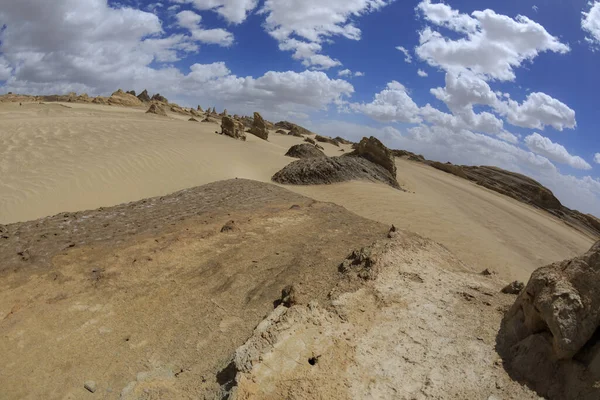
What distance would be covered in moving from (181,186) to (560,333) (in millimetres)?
9302

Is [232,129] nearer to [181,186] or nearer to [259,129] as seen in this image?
[259,129]

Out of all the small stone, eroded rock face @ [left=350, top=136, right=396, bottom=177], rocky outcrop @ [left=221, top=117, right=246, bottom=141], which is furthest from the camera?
rocky outcrop @ [left=221, top=117, right=246, bottom=141]

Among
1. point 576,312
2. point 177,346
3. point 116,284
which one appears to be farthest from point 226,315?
point 576,312

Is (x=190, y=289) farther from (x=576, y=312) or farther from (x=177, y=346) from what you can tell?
(x=576, y=312)

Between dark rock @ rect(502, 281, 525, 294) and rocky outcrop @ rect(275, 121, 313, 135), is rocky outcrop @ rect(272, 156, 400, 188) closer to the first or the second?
dark rock @ rect(502, 281, 525, 294)

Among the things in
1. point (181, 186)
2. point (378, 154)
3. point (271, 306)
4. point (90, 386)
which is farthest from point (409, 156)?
point (90, 386)

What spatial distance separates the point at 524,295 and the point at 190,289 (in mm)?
3279

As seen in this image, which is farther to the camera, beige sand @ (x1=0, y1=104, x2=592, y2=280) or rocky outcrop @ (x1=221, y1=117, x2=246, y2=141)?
rocky outcrop @ (x1=221, y1=117, x2=246, y2=141)

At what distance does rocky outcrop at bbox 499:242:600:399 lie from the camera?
2448 mm

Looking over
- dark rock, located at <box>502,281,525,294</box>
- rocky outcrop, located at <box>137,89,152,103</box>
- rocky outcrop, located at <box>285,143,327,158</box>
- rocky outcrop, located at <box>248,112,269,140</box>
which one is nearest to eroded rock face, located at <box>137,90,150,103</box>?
rocky outcrop, located at <box>137,89,152,103</box>

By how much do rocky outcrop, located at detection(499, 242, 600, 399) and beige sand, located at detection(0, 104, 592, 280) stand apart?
3168mm

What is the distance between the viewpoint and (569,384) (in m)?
2.43

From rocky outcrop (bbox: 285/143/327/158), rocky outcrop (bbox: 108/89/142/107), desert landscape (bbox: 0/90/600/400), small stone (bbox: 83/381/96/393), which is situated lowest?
small stone (bbox: 83/381/96/393)

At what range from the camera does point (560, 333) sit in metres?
2.55
